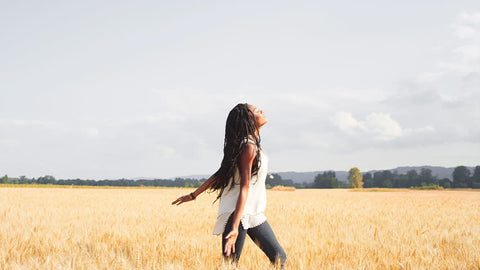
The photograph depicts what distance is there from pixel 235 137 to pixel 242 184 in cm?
36

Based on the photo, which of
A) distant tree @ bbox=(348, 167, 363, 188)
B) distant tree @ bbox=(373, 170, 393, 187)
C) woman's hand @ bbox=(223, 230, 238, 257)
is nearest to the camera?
woman's hand @ bbox=(223, 230, 238, 257)

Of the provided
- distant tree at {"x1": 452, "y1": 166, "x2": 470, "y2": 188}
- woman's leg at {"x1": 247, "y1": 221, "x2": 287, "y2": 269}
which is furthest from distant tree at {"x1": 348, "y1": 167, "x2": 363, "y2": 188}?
woman's leg at {"x1": 247, "y1": 221, "x2": 287, "y2": 269}

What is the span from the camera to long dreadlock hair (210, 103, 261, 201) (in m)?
3.08

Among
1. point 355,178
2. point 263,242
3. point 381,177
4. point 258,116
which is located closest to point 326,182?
point 355,178

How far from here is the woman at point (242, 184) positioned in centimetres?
304

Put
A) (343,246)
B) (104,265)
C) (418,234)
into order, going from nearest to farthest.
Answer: (104,265) < (343,246) < (418,234)

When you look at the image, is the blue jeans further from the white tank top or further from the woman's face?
the woman's face

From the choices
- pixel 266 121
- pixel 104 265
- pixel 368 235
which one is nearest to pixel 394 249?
pixel 368 235

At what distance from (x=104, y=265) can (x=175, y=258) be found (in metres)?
1.05

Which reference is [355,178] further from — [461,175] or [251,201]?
[251,201]

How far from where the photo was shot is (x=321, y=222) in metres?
8.52

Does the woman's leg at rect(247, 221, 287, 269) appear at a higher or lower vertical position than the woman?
lower

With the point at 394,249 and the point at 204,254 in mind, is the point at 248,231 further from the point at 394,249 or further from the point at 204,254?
the point at 394,249

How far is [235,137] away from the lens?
A: 122 inches
